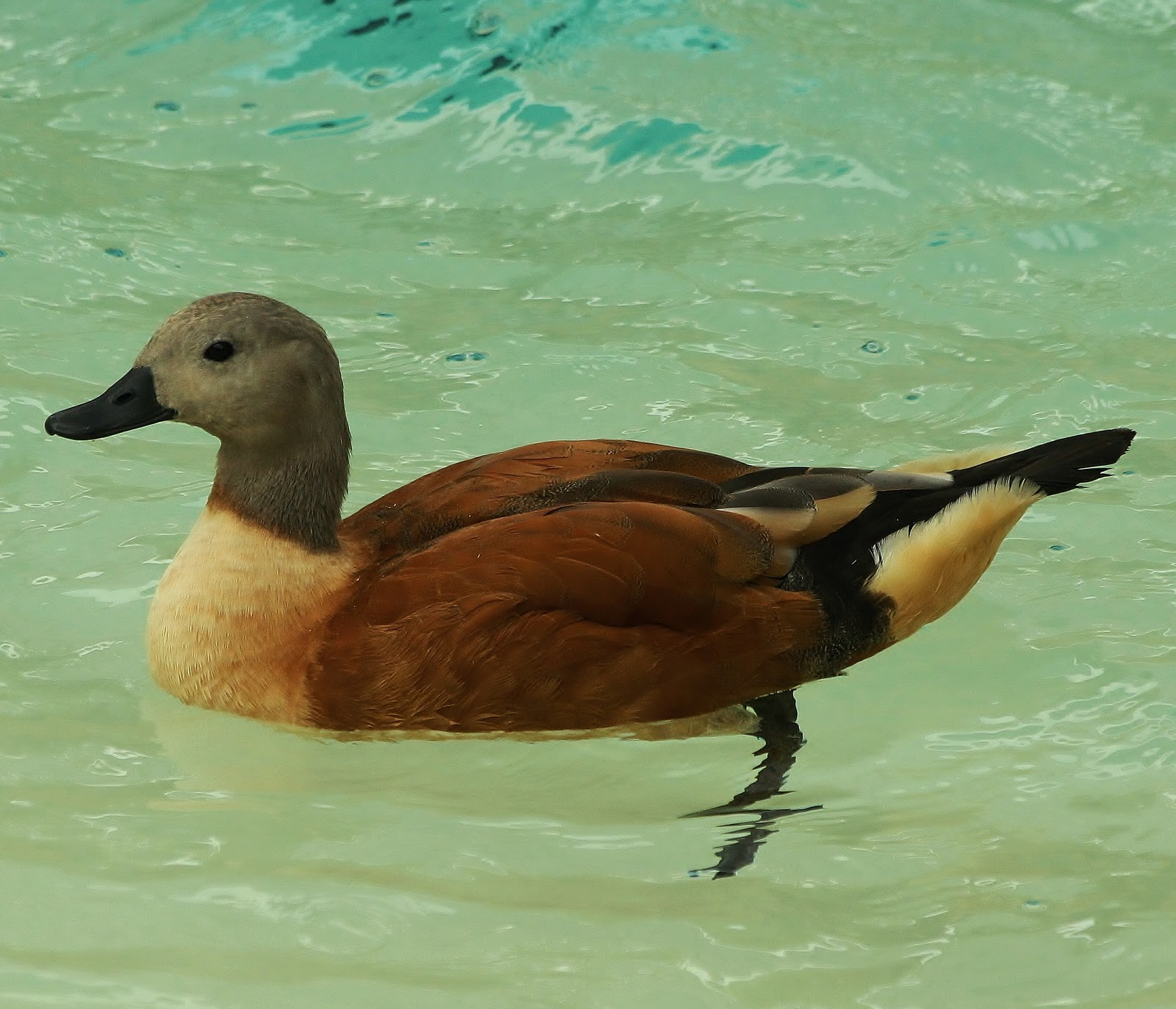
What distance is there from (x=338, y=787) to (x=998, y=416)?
3.02 meters

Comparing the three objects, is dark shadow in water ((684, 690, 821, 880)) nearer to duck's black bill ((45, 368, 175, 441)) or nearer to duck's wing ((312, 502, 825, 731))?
duck's wing ((312, 502, 825, 731))

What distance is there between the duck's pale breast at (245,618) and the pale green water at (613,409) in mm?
175

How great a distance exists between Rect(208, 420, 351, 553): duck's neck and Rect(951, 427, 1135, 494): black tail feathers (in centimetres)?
179

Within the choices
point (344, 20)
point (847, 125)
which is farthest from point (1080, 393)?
point (344, 20)

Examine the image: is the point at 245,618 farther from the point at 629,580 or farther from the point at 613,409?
the point at 613,409

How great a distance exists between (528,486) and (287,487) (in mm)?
649

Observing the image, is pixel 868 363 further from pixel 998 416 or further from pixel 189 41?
pixel 189 41

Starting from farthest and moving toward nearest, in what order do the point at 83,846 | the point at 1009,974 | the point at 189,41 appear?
1. the point at 189,41
2. the point at 83,846
3. the point at 1009,974

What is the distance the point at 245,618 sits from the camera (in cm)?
470

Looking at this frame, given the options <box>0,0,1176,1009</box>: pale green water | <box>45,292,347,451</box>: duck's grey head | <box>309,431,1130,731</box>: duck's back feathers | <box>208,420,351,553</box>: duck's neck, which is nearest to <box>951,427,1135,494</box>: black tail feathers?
<box>309,431,1130,731</box>: duck's back feathers

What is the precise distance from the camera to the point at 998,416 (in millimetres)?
6477

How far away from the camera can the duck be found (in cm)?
449

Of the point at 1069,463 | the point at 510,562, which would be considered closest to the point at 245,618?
the point at 510,562

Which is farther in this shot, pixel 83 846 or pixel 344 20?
pixel 344 20
